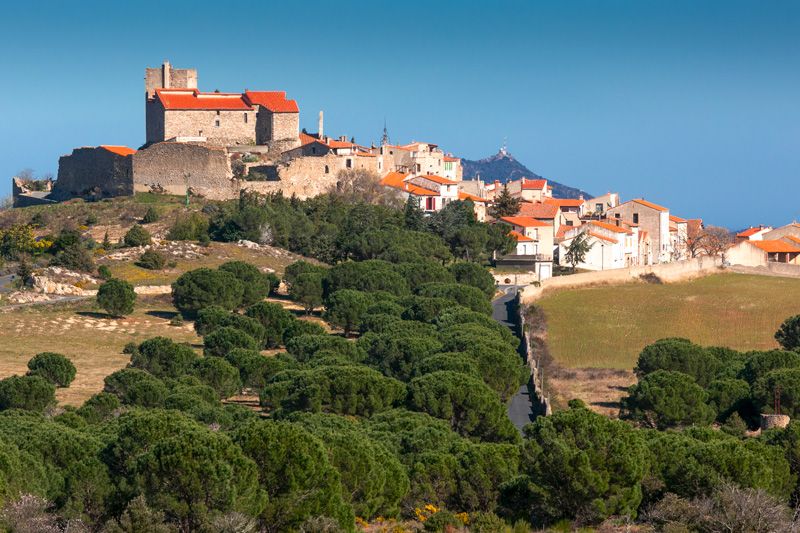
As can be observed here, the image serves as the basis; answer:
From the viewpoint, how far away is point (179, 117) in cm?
8494

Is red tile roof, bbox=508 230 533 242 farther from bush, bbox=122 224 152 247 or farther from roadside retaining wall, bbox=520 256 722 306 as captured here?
bush, bbox=122 224 152 247

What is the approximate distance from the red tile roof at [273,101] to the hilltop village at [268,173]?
5 cm

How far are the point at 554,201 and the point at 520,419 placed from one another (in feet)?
183

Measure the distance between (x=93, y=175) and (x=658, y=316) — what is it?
3054 cm

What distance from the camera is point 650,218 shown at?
98.6 meters

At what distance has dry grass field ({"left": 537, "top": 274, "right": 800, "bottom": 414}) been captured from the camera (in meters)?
56.6

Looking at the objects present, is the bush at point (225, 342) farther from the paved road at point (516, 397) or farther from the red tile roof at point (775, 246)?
the red tile roof at point (775, 246)

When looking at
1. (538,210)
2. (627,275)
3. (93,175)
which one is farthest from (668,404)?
(538,210)

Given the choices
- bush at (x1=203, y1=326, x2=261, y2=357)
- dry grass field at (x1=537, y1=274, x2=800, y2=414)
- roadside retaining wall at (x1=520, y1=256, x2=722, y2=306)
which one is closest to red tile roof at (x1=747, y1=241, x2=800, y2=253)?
roadside retaining wall at (x1=520, y1=256, x2=722, y2=306)

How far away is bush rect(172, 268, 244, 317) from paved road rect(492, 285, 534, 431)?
35.7 ft

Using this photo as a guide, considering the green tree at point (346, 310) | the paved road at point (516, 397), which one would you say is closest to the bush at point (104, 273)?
the green tree at point (346, 310)

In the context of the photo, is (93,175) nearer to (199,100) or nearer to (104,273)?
(199,100)

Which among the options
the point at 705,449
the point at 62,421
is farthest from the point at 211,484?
the point at 62,421

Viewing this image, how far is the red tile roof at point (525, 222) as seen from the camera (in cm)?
8644
